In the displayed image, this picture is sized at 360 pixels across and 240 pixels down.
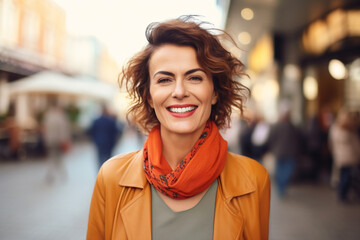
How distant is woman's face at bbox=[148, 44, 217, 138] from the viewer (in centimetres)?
147

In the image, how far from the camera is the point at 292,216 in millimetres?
4703

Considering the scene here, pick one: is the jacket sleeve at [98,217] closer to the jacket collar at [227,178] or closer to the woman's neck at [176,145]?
the jacket collar at [227,178]

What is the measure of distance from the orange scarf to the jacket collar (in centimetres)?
4

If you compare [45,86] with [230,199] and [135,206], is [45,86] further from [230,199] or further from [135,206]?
[230,199]

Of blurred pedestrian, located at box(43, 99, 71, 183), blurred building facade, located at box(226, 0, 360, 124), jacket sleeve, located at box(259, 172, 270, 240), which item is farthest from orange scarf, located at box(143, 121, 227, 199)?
blurred pedestrian, located at box(43, 99, 71, 183)

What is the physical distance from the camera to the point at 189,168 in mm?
1447

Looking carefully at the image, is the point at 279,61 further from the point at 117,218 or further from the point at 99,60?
the point at 99,60

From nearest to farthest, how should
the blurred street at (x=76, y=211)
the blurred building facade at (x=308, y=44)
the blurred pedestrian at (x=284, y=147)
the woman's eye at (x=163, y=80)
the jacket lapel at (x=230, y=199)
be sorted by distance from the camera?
the jacket lapel at (x=230, y=199) < the woman's eye at (x=163, y=80) < the blurred street at (x=76, y=211) < the blurred pedestrian at (x=284, y=147) < the blurred building facade at (x=308, y=44)

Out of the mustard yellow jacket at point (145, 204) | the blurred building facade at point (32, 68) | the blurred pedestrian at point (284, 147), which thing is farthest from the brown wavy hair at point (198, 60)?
the blurred building facade at point (32, 68)

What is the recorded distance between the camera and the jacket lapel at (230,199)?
1393 millimetres

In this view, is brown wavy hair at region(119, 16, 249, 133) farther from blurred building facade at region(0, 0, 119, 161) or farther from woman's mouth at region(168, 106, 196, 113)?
blurred building facade at region(0, 0, 119, 161)

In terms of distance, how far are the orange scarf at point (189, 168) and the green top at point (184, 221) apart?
0.08 meters

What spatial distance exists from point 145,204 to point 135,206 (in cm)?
5

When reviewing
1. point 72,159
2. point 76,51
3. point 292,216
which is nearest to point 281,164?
point 292,216
